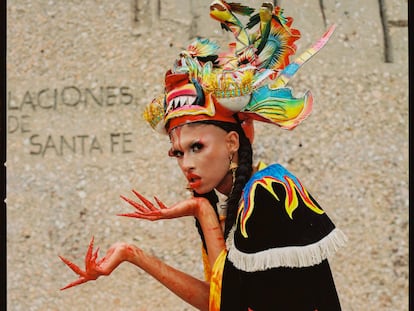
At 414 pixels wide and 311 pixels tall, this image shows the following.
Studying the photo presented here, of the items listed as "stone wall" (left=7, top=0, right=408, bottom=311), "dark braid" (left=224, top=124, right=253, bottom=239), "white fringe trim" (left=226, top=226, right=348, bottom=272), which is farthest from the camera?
"stone wall" (left=7, top=0, right=408, bottom=311)

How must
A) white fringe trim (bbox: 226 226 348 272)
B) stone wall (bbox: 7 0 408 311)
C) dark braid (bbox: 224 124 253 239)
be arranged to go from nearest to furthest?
white fringe trim (bbox: 226 226 348 272) < dark braid (bbox: 224 124 253 239) < stone wall (bbox: 7 0 408 311)

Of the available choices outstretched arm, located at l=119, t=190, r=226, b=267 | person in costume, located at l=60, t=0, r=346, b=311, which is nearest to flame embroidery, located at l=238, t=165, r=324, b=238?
person in costume, located at l=60, t=0, r=346, b=311

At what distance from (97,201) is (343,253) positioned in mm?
1624

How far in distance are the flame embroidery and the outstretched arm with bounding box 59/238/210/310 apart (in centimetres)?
29

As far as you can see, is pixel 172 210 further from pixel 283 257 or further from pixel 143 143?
pixel 143 143

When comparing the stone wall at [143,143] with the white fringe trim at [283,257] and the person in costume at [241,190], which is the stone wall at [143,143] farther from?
the white fringe trim at [283,257]

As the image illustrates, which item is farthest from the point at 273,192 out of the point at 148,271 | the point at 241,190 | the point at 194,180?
the point at 148,271

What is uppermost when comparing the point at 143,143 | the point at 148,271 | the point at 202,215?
the point at 143,143

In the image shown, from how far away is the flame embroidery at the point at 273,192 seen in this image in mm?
1812

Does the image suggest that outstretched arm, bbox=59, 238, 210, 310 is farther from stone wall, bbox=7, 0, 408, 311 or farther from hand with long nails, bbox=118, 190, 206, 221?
stone wall, bbox=7, 0, 408, 311

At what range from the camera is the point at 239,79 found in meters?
1.93

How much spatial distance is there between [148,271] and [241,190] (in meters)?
0.37

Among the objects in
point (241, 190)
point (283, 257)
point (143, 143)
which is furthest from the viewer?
point (143, 143)

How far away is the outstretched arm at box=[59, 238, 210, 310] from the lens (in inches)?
71.9
